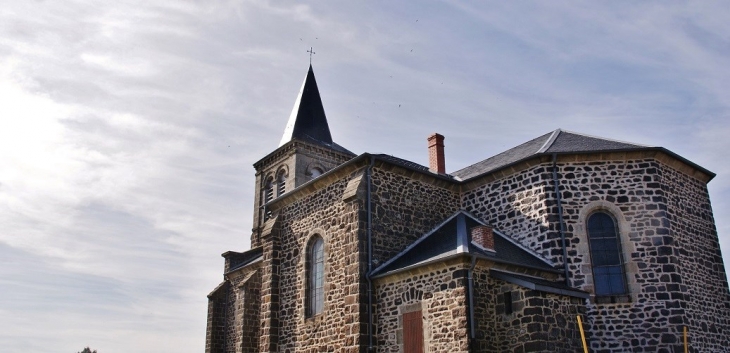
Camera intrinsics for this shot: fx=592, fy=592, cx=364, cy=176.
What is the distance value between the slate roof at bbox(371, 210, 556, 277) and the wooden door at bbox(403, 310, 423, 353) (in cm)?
113

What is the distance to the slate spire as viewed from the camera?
1209 inches

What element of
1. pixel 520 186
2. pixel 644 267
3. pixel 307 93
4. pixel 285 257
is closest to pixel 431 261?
pixel 520 186

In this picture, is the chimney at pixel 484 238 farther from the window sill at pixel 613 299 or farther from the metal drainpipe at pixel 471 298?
the window sill at pixel 613 299

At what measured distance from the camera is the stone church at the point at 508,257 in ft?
42.2

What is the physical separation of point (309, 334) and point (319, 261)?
6.77 ft

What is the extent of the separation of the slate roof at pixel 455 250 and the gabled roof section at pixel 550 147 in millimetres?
2196

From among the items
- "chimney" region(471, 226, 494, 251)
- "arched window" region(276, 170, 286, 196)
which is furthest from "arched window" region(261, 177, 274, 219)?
"chimney" region(471, 226, 494, 251)

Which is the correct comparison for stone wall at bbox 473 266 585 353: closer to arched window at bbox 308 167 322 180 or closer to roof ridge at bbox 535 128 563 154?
roof ridge at bbox 535 128 563 154

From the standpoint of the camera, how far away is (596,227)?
1508cm

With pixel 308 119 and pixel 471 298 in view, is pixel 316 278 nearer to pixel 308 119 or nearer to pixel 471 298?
pixel 471 298

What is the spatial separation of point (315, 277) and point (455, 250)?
208 inches

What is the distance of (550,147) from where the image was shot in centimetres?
1614

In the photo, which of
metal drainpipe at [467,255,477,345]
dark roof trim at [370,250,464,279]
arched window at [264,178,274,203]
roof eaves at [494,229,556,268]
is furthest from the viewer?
arched window at [264,178,274,203]

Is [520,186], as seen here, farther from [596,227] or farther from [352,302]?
[352,302]
